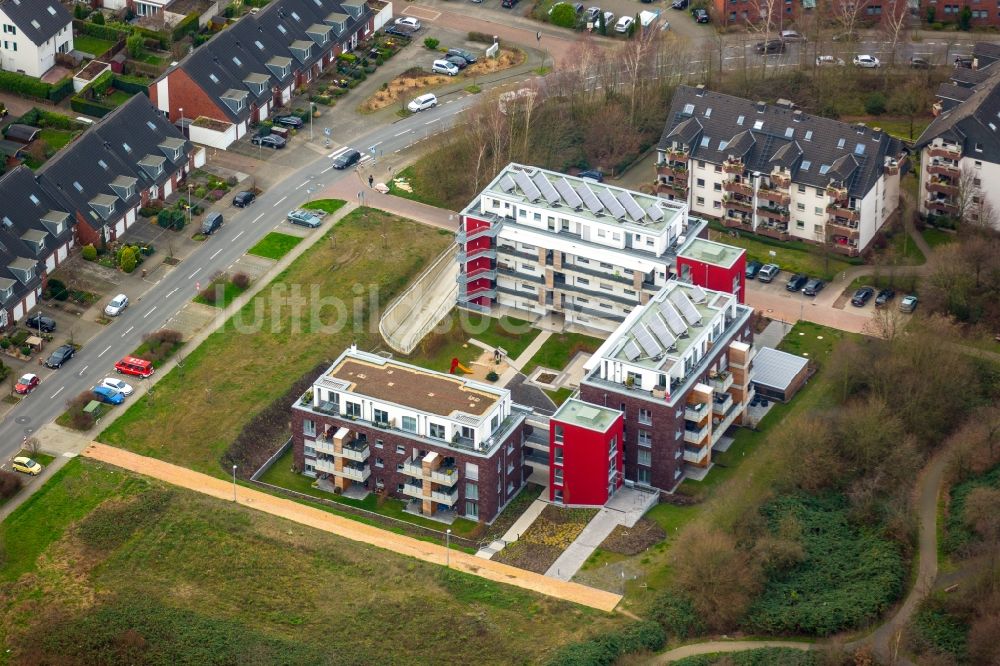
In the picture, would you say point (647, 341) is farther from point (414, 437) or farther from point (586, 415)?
point (414, 437)

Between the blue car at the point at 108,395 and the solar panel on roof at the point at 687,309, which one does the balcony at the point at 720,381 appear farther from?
the blue car at the point at 108,395

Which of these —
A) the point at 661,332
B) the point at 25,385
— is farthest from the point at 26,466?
the point at 661,332

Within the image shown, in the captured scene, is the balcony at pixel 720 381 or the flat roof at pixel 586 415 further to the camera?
the balcony at pixel 720 381

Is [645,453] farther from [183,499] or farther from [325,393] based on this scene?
[183,499]

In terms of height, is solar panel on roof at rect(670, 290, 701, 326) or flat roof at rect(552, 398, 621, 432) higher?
solar panel on roof at rect(670, 290, 701, 326)

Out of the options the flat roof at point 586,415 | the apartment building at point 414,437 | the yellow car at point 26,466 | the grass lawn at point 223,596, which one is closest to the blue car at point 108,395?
the yellow car at point 26,466

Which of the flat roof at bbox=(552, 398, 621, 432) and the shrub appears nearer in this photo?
the flat roof at bbox=(552, 398, 621, 432)

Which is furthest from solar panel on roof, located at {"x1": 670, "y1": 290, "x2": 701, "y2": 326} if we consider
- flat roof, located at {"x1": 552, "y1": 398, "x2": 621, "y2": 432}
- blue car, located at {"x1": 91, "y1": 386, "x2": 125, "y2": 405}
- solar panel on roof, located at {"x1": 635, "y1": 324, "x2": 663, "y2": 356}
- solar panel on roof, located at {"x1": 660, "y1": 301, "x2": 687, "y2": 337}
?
blue car, located at {"x1": 91, "y1": 386, "x2": 125, "y2": 405}

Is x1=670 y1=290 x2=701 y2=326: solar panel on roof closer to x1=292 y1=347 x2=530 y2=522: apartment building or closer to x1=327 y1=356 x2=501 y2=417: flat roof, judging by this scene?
x1=292 y1=347 x2=530 y2=522: apartment building
